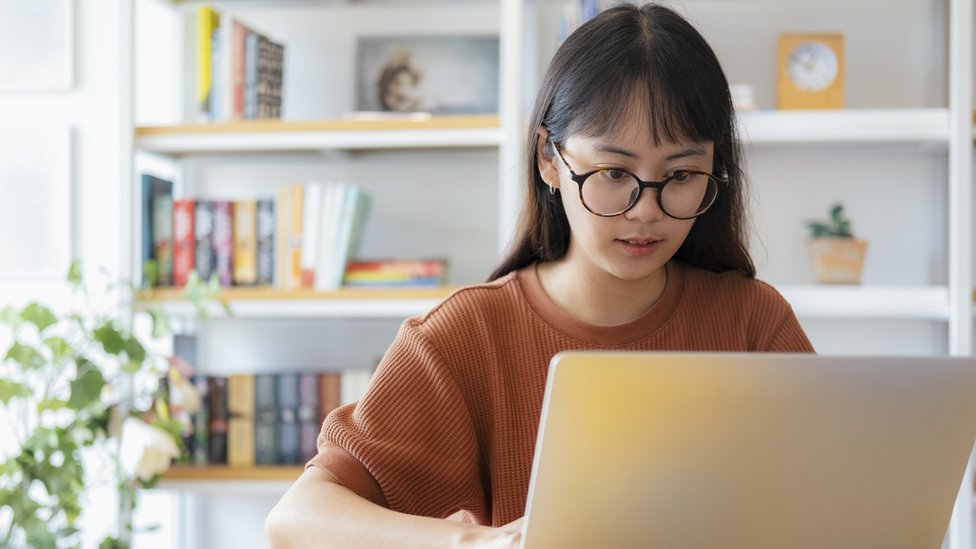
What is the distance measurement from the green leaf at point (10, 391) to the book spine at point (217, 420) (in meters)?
0.42

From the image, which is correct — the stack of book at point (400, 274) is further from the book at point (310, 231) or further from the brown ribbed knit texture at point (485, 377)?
the brown ribbed knit texture at point (485, 377)

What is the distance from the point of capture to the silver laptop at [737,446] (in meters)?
0.66

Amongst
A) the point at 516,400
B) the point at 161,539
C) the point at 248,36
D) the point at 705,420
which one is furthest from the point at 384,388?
the point at 161,539

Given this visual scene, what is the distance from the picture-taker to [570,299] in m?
1.18

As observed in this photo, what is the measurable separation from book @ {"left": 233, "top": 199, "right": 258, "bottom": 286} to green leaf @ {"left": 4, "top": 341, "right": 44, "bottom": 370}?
45cm

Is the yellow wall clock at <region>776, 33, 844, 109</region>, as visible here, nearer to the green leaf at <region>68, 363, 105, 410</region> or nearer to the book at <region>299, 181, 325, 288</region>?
the book at <region>299, 181, 325, 288</region>

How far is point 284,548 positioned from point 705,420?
44 centimetres

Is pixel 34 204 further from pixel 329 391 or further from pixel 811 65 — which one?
pixel 811 65

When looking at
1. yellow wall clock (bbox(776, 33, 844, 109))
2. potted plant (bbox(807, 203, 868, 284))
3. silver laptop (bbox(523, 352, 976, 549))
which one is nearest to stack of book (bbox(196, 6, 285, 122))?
Result: yellow wall clock (bbox(776, 33, 844, 109))

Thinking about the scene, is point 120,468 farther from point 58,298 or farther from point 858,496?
point 858,496

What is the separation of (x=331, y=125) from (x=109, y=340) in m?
0.61

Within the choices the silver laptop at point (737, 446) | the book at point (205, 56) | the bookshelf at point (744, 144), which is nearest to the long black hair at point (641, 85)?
the silver laptop at point (737, 446)

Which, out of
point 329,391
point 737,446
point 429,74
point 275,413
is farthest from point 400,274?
point 737,446

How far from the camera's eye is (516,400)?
114 cm
